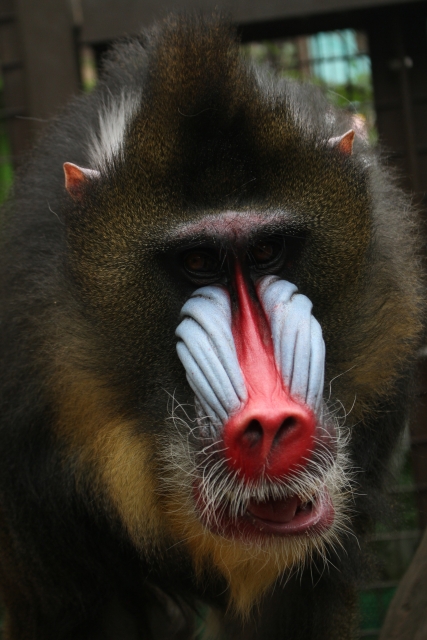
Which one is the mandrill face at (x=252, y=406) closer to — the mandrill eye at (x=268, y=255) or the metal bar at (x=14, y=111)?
the mandrill eye at (x=268, y=255)

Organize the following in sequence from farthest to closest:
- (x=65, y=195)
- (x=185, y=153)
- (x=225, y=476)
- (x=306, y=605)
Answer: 1. (x=306, y=605)
2. (x=65, y=195)
3. (x=185, y=153)
4. (x=225, y=476)

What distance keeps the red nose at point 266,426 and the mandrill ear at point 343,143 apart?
78cm

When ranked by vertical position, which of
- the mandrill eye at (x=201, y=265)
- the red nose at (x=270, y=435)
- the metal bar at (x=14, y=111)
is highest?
the metal bar at (x=14, y=111)

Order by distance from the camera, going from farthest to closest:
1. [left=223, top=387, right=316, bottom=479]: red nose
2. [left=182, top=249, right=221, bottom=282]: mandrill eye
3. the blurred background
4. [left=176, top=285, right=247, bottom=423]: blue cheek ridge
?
1. the blurred background
2. [left=182, top=249, right=221, bottom=282]: mandrill eye
3. [left=176, top=285, right=247, bottom=423]: blue cheek ridge
4. [left=223, top=387, right=316, bottom=479]: red nose

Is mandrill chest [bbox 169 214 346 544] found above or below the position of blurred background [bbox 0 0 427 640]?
below

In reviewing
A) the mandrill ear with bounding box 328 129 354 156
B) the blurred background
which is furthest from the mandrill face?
the blurred background

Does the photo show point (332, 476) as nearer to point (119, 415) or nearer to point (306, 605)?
point (119, 415)

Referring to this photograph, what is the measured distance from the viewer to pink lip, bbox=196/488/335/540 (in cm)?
247

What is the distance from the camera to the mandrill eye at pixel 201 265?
2643mm

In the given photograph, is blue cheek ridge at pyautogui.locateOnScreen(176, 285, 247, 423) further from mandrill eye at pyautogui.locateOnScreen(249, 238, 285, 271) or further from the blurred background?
the blurred background

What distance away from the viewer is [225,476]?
7.81 ft

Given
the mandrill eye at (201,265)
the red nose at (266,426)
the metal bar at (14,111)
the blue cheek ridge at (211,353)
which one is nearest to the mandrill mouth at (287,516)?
the red nose at (266,426)

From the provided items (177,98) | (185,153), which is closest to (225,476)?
(185,153)

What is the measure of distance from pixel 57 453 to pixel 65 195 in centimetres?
84
